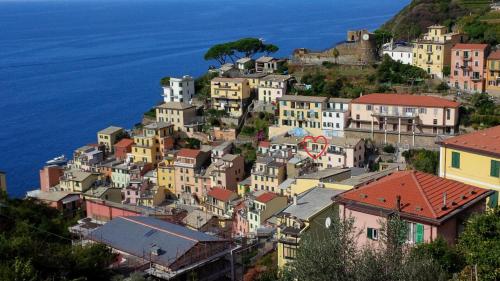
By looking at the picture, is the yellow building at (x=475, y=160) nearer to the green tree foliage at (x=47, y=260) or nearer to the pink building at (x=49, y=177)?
the green tree foliage at (x=47, y=260)

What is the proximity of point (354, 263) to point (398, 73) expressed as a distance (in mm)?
30613

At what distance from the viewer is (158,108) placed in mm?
40219

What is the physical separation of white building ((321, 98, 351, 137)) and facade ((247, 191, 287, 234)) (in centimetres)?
717

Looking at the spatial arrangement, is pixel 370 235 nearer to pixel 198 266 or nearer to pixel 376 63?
pixel 198 266

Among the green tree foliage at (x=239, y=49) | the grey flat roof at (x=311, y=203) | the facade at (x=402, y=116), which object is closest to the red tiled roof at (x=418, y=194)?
the grey flat roof at (x=311, y=203)

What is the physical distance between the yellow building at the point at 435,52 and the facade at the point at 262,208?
14.4 metres

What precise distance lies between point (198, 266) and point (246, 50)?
34292 millimetres

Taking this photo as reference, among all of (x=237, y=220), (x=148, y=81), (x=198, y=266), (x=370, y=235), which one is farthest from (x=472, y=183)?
(x=148, y=81)

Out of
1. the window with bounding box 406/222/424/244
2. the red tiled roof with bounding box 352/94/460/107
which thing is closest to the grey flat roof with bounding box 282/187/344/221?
the window with bounding box 406/222/424/244

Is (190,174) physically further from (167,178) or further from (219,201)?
(219,201)

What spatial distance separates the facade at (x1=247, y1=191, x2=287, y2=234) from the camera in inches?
1081

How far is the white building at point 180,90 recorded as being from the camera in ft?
143

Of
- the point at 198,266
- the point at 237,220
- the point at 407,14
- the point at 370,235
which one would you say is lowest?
the point at 237,220

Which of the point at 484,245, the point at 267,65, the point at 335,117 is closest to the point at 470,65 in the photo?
the point at 335,117
